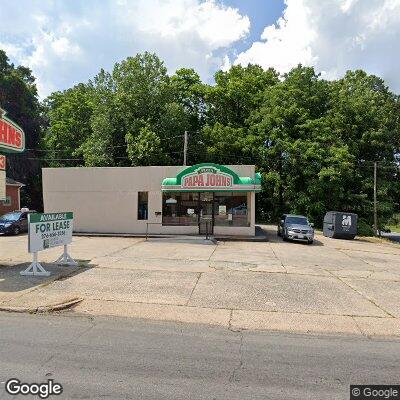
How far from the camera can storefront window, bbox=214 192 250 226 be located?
23641 millimetres

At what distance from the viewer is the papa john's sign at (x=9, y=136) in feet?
40.1

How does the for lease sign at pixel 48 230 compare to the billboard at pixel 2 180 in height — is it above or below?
below

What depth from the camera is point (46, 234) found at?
12188 millimetres

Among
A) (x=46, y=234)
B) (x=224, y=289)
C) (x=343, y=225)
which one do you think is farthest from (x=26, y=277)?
(x=343, y=225)

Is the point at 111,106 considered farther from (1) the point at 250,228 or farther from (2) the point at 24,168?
(1) the point at 250,228

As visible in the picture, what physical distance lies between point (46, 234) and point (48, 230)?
0.62 feet

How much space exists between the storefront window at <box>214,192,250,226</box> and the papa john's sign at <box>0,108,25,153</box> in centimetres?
1293

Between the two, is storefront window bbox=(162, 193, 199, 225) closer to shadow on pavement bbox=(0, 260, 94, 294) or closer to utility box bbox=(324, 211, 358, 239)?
utility box bbox=(324, 211, 358, 239)

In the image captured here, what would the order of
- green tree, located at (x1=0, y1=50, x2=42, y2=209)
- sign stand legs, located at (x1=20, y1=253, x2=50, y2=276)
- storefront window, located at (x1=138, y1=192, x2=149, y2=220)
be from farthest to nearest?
green tree, located at (x1=0, y1=50, x2=42, y2=209) → storefront window, located at (x1=138, y1=192, x2=149, y2=220) → sign stand legs, located at (x1=20, y1=253, x2=50, y2=276)

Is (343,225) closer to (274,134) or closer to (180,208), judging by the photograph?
(180,208)

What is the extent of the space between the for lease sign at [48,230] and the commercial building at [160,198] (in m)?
10.7

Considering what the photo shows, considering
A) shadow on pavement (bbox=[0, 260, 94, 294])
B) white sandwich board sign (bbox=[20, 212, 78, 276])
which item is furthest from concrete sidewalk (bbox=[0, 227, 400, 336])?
white sandwich board sign (bbox=[20, 212, 78, 276])

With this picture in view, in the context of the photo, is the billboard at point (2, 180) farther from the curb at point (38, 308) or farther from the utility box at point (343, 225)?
the utility box at point (343, 225)

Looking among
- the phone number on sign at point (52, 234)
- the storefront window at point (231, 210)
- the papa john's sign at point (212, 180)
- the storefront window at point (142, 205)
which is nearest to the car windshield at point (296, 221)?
the storefront window at point (231, 210)
